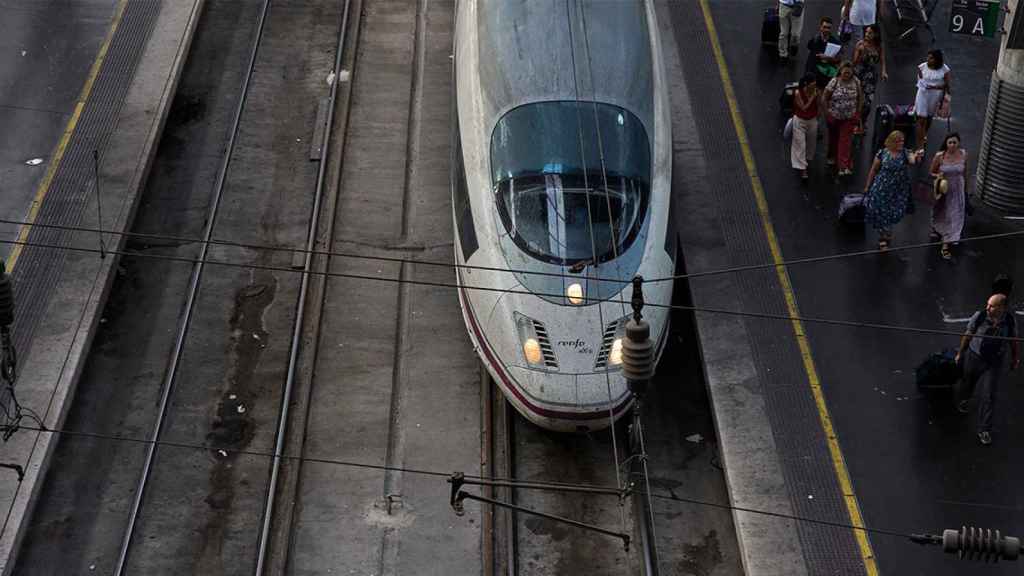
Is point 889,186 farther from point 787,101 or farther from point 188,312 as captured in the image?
point 188,312

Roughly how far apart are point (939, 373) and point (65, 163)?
1100 centimetres

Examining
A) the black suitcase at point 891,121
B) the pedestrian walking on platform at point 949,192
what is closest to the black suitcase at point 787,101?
the black suitcase at point 891,121

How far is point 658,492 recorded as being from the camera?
1720 centimetres

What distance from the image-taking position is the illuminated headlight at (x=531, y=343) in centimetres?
1670

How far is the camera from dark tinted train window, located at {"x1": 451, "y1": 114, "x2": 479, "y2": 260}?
58.6ft

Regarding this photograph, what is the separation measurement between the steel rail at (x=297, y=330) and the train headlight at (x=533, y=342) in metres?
2.23

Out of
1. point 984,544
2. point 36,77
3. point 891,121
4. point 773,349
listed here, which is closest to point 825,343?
point 773,349

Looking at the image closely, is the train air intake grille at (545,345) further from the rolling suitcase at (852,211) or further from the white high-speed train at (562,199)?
the rolling suitcase at (852,211)

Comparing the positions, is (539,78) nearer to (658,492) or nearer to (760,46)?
(658,492)

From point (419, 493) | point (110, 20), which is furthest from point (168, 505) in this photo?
point (110, 20)

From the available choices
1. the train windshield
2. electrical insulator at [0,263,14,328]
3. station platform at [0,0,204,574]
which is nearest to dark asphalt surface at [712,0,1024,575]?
the train windshield

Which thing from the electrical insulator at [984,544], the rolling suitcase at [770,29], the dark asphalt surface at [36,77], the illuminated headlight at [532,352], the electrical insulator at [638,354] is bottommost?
the rolling suitcase at [770,29]

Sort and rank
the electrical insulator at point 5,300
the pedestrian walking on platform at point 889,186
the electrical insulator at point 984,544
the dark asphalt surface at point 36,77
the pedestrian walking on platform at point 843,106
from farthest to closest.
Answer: the dark asphalt surface at point 36,77, the pedestrian walking on platform at point 843,106, the pedestrian walking on platform at point 889,186, the electrical insulator at point 5,300, the electrical insulator at point 984,544

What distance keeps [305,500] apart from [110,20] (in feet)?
35.8
